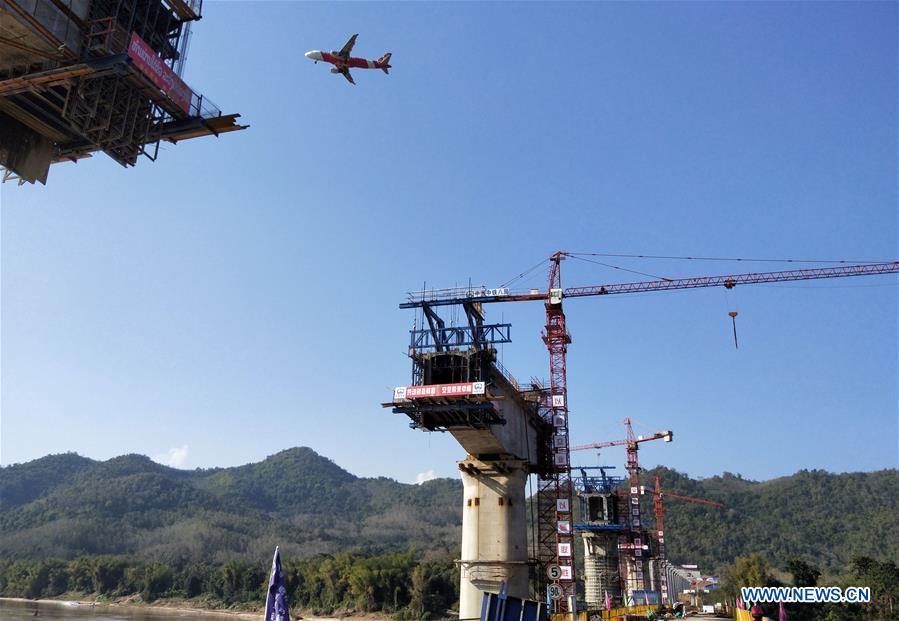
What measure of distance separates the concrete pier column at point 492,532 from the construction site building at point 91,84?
29042mm

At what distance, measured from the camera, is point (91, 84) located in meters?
35.2

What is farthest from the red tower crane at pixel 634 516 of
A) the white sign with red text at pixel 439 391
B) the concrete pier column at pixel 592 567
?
the white sign with red text at pixel 439 391

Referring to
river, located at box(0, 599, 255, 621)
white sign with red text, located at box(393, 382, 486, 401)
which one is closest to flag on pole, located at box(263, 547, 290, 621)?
white sign with red text, located at box(393, 382, 486, 401)

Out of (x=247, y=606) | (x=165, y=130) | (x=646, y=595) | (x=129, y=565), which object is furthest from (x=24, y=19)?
(x=129, y=565)

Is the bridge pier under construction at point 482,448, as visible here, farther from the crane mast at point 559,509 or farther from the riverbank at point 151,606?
the riverbank at point 151,606

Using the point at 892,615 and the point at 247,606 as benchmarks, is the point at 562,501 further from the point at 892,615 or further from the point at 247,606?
the point at 247,606

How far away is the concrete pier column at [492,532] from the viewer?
46.5 metres

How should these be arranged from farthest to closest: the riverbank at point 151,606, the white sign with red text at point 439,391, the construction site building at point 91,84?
1. the riverbank at point 151,606
2. the white sign with red text at point 439,391
3. the construction site building at point 91,84

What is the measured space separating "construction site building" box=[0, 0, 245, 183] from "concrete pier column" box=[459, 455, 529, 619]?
29042 mm

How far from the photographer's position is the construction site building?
32.2 m

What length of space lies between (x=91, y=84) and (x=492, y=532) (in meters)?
37.1

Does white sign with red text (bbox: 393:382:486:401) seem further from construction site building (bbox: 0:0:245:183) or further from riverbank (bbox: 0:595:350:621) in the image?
riverbank (bbox: 0:595:350:621)

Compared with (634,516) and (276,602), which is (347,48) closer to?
(276,602)

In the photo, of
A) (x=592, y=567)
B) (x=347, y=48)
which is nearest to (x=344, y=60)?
(x=347, y=48)
